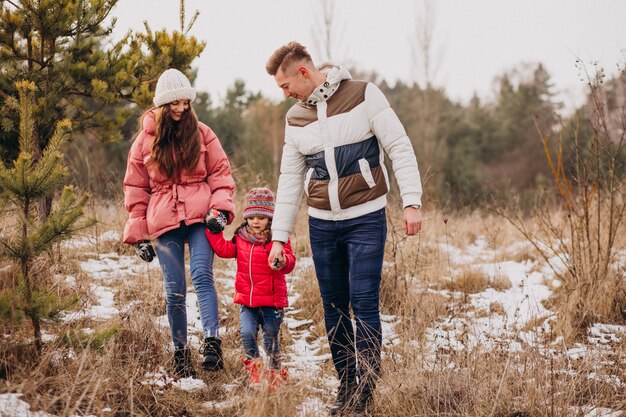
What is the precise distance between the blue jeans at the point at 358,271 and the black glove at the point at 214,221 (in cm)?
64

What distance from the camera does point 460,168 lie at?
871 inches

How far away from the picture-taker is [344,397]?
2957mm

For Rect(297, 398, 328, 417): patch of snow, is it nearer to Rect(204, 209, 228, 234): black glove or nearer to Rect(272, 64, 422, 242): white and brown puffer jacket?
Rect(272, 64, 422, 242): white and brown puffer jacket

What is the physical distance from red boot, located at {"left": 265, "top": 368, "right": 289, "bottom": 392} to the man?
13.3 inches

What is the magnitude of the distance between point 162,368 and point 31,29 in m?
2.77

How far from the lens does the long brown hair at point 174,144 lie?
11.0 feet

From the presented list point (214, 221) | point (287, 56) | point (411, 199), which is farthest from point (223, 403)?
point (287, 56)

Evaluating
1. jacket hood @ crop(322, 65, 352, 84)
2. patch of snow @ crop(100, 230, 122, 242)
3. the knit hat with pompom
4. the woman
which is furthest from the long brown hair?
patch of snow @ crop(100, 230, 122, 242)

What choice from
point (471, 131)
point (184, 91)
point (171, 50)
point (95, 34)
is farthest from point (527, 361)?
point (471, 131)

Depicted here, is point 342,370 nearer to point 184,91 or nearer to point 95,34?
point 184,91

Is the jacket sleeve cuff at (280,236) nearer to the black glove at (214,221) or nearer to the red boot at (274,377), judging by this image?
the black glove at (214,221)

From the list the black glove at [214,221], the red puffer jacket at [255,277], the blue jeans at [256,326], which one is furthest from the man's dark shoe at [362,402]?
the black glove at [214,221]

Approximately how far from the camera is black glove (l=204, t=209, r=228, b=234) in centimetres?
335

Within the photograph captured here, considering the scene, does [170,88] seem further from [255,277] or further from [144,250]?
[255,277]
